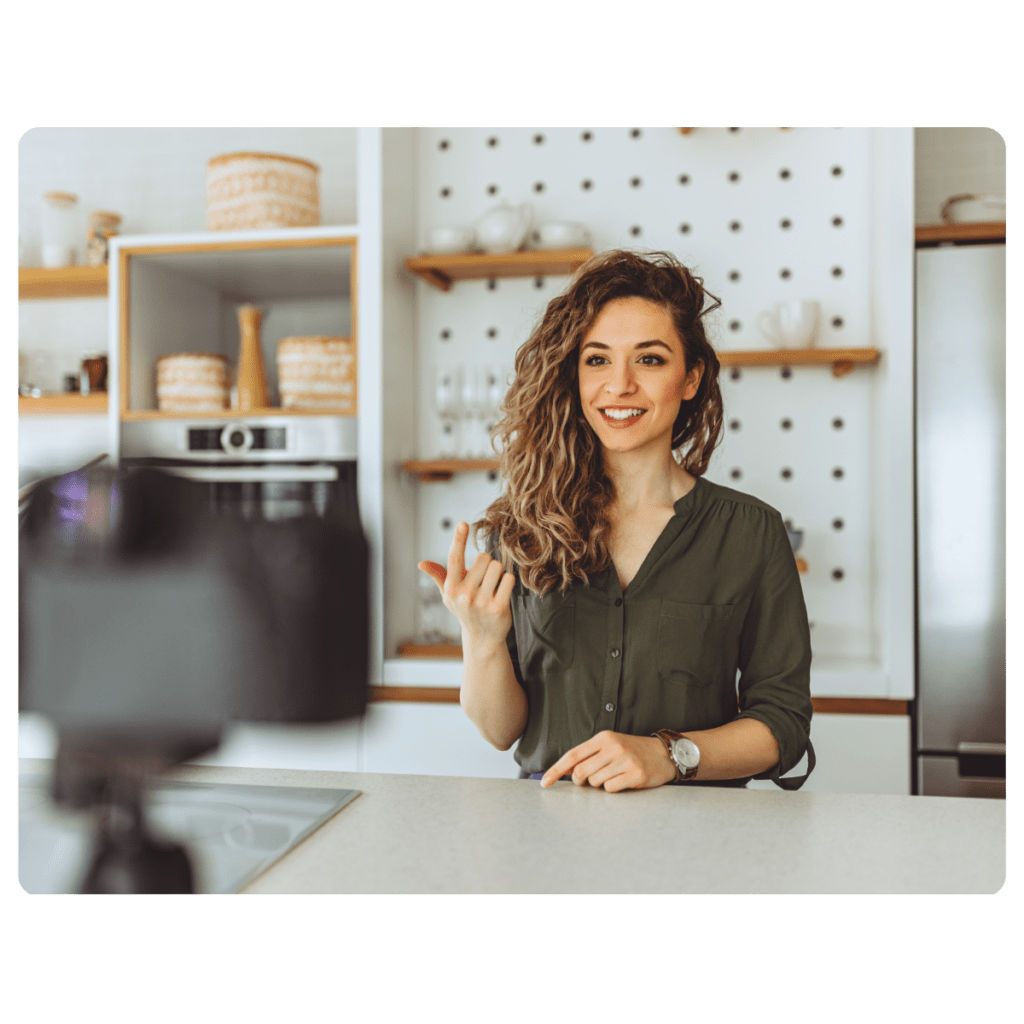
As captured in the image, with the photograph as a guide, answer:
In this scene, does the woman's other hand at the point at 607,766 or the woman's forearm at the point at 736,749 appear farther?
the woman's forearm at the point at 736,749

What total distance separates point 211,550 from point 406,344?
58.7 inches

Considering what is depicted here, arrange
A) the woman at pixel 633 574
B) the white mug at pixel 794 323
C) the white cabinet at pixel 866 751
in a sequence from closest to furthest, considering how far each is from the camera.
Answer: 1. the woman at pixel 633 574
2. the white cabinet at pixel 866 751
3. the white mug at pixel 794 323

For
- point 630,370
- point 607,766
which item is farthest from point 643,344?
point 607,766

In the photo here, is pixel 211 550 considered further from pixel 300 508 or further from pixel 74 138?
pixel 74 138

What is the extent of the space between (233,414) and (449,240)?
1.99ft

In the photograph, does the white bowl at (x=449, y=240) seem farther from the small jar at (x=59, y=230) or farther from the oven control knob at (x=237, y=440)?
the small jar at (x=59, y=230)

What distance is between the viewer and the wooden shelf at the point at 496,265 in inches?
76.3

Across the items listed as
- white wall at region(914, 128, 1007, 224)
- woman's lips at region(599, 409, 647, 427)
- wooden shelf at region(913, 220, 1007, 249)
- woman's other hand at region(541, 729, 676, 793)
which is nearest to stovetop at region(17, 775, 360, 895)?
woman's other hand at region(541, 729, 676, 793)

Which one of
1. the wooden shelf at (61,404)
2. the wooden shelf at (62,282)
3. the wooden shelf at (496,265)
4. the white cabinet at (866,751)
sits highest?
the wooden shelf at (496,265)

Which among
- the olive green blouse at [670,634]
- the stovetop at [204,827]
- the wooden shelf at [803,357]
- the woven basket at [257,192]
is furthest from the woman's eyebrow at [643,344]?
the woven basket at [257,192]

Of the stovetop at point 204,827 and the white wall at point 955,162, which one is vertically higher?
the white wall at point 955,162

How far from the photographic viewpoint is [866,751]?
5.77 ft

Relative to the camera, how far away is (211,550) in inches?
26.6

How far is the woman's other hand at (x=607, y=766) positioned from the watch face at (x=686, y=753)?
5cm
